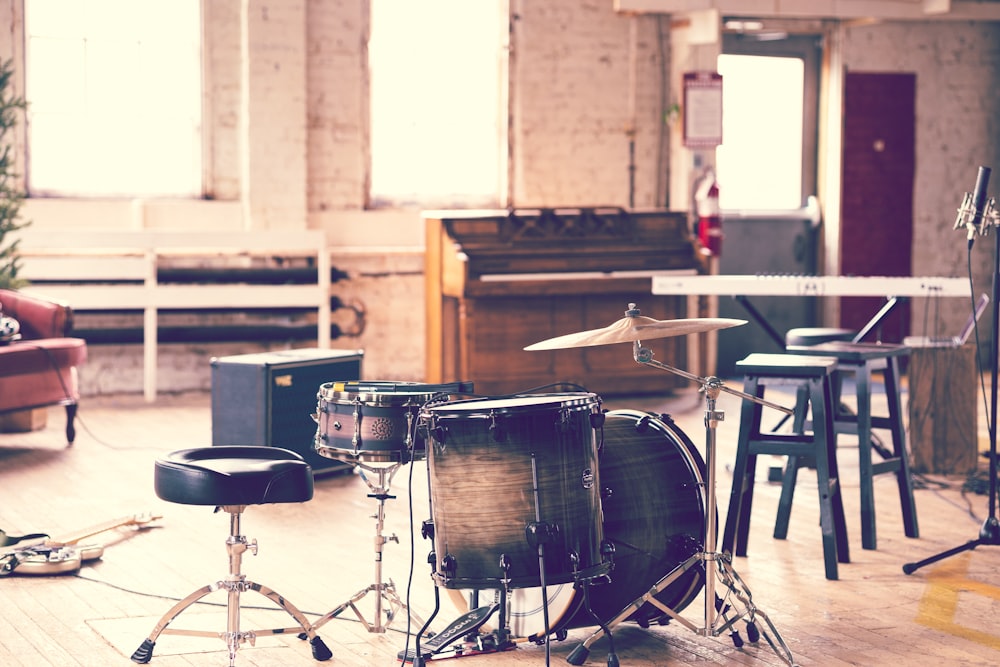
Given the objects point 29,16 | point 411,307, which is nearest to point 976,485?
point 411,307

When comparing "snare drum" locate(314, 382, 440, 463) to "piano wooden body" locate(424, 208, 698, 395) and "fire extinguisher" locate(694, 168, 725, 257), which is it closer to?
"piano wooden body" locate(424, 208, 698, 395)

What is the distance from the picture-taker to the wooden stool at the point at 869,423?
4.88 metres

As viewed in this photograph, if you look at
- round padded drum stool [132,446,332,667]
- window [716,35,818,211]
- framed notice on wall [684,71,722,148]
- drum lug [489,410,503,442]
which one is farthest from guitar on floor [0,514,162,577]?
window [716,35,818,211]

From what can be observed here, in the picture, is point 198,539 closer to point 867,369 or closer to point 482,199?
point 867,369

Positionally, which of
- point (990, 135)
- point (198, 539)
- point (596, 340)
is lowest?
point (198, 539)

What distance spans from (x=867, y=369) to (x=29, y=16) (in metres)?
5.80

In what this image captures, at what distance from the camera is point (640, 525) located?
12.1 ft

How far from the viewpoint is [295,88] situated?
877 cm

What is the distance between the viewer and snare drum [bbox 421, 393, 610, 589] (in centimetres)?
334

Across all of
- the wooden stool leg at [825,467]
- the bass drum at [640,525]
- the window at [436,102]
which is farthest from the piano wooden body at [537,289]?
the bass drum at [640,525]

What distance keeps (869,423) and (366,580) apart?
1855 mm

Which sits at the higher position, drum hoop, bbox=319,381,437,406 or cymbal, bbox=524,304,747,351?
cymbal, bbox=524,304,747,351

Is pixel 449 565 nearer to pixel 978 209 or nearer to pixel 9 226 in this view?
pixel 978 209

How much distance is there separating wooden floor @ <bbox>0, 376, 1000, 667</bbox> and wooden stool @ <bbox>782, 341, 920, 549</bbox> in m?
0.11
